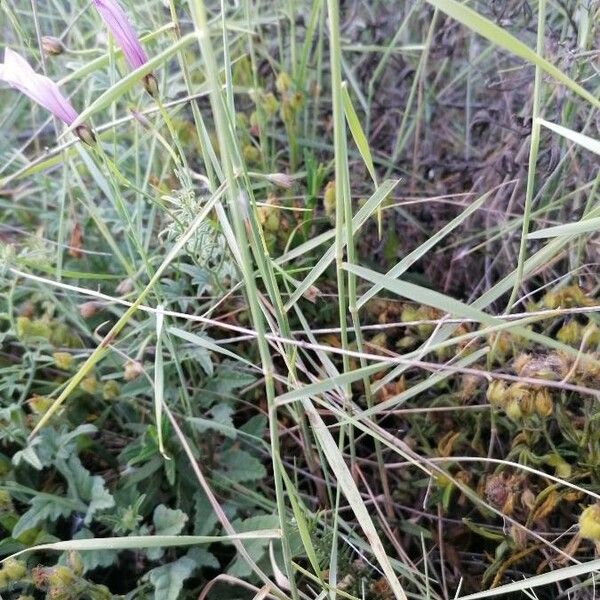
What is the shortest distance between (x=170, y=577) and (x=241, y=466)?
0.48 ft

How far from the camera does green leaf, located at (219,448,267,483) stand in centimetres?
81

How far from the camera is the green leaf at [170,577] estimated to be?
0.71 m

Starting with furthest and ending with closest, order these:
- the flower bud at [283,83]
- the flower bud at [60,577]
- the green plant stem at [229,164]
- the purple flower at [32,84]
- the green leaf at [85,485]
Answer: the flower bud at [283,83] → the green leaf at [85,485] → the flower bud at [60,577] → the purple flower at [32,84] → the green plant stem at [229,164]

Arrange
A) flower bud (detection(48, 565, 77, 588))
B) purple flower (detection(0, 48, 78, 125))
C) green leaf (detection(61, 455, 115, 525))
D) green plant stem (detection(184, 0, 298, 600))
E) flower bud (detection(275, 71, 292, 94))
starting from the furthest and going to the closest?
flower bud (detection(275, 71, 292, 94)) → green leaf (detection(61, 455, 115, 525)) → flower bud (detection(48, 565, 77, 588)) → purple flower (detection(0, 48, 78, 125)) → green plant stem (detection(184, 0, 298, 600))

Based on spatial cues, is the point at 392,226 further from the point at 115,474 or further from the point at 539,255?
the point at 115,474

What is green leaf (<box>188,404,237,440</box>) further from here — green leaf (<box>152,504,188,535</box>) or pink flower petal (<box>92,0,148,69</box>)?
pink flower petal (<box>92,0,148,69</box>)

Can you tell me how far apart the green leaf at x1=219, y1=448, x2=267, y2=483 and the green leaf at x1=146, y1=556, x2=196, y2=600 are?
0.35 ft

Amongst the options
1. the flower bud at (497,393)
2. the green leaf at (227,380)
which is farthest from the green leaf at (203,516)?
the flower bud at (497,393)

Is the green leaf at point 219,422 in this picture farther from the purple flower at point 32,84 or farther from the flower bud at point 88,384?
the purple flower at point 32,84

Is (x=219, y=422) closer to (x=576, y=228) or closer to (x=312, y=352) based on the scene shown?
(x=312, y=352)

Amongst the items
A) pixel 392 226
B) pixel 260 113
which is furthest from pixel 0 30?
pixel 392 226

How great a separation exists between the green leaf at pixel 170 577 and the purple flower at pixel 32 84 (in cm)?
44

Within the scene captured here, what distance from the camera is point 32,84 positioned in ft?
1.89

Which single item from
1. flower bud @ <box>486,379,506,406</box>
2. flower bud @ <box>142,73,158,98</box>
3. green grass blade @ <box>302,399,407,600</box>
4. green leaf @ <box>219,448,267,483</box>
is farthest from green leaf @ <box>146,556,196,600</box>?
flower bud @ <box>142,73,158,98</box>
